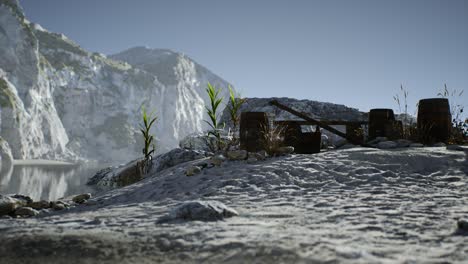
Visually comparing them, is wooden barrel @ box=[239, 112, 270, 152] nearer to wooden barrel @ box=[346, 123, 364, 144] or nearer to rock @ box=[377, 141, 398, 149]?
rock @ box=[377, 141, 398, 149]

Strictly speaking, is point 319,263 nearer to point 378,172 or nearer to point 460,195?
point 460,195

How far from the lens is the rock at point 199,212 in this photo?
2.93m

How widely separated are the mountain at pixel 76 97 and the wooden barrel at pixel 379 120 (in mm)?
65358

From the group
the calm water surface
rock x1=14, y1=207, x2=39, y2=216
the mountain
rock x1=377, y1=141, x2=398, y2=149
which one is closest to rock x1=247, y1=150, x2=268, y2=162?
rock x1=377, y1=141, x2=398, y2=149

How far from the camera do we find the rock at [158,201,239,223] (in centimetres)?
293

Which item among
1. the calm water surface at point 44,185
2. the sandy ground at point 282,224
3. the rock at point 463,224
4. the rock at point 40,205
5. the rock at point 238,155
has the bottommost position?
the calm water surface at point 44,185

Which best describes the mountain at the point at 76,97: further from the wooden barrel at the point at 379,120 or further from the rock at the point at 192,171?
the wooden barrel at the point at 379,120

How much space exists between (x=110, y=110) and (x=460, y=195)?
13471cm

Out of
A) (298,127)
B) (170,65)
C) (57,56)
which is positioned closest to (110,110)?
(57,56)

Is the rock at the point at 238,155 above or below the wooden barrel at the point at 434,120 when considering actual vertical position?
below

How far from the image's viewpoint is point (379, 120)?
802 cm

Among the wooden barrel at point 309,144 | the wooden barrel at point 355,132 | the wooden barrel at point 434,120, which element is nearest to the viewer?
the wooden barrel at point 309,144

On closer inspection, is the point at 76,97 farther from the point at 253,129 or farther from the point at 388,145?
the point at 388,145

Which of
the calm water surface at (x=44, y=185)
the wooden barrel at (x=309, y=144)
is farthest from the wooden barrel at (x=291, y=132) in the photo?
the calm water surface at (x=44, y=185)
